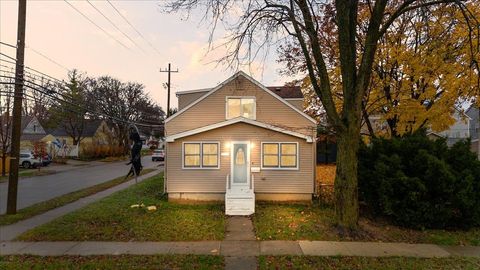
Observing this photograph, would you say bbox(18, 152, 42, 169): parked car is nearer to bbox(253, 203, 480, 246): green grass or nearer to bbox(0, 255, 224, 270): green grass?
bbox(253, 203, 480, 246): green grass

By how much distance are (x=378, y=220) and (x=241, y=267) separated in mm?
6700

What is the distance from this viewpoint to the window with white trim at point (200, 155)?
16.7 metres

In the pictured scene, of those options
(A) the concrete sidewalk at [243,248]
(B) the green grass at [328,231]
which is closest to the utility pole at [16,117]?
(A) the concrete sidewalk at [243,248]

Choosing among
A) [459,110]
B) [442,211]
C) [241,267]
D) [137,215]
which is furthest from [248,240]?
[459,110]

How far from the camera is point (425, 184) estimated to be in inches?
467

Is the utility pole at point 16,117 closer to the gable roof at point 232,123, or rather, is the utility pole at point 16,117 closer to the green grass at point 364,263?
the gable roof at point 232,123

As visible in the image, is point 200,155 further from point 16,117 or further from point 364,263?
point 364,263

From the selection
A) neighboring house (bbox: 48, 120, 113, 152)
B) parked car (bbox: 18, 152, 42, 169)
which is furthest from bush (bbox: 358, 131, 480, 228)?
neighboring house (bbox: 48, 120, 113, 152)

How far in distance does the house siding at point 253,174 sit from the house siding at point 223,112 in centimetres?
96

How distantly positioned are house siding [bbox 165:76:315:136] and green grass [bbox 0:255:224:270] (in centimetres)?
935

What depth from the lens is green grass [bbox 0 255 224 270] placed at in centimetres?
798

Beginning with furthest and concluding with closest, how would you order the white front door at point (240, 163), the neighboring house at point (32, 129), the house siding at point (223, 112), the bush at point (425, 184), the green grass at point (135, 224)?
the neighboring house at point (32, 129), the house siding at point (223, 112), the white front door at point (240, 163), the bush at point (425, 184), the green grass at point (135, 224)

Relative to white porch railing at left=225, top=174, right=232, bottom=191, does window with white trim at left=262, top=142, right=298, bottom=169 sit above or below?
above

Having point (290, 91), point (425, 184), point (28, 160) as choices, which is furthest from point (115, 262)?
point (28, 160)
